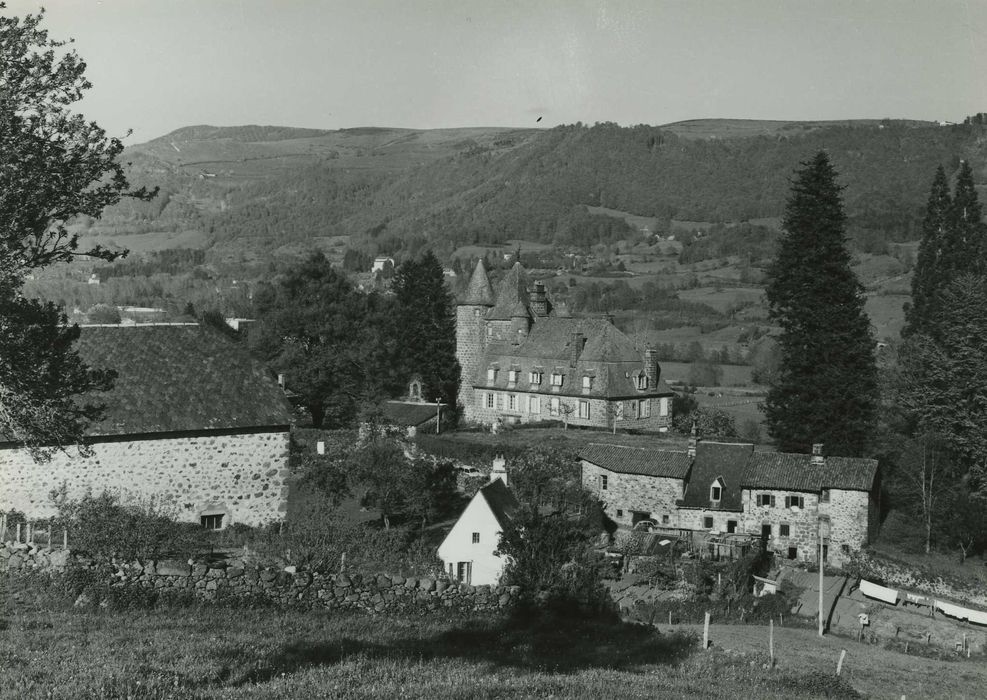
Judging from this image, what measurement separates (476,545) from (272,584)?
12155 mm

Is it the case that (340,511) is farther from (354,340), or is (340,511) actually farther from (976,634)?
(976,634)

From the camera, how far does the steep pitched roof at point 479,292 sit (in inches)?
2677

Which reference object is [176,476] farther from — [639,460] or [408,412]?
[408,412]

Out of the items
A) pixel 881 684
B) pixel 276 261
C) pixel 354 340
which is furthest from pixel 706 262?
pixel 881 684

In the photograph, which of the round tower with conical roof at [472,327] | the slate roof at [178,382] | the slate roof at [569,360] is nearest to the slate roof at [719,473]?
the slate roof at [569,360]

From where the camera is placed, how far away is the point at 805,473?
1645 inches

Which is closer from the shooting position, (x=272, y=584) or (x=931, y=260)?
(x=272, y=584)

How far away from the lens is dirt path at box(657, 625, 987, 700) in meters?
19.3

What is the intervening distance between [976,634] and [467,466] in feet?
74.1

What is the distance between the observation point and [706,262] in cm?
16375

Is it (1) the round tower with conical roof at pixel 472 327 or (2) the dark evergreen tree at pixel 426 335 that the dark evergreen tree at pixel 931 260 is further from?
(2) the dark evergreen tree at pixel 426 335

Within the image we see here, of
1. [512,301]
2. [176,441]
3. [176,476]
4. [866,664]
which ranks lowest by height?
[866,664]

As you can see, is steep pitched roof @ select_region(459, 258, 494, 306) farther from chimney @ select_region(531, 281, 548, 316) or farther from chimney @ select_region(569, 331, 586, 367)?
chimney @ select_region(569, 331, 586, 367)

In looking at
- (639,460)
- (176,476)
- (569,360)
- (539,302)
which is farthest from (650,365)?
(176,476)
